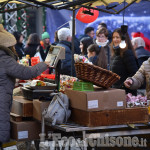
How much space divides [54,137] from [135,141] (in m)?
0.87

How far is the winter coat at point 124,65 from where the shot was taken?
536cm

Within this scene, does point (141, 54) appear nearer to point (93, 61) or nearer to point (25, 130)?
point (93, 61)

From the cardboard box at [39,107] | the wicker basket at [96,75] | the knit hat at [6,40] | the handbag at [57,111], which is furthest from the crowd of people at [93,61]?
the wicker basket at [96,75]

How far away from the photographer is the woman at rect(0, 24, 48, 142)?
12.5 feet

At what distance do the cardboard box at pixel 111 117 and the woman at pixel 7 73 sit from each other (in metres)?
0.66

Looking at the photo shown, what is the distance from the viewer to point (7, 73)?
383 centimetres

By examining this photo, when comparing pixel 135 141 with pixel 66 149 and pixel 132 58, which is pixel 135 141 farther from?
pixel 132 58

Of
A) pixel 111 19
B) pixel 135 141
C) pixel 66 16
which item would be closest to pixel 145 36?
pixel 111 19

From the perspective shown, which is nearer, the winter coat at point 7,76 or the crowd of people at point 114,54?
the winter coat at point 7,76

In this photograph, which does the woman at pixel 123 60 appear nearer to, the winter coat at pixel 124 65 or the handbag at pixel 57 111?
the winter coat at pixel 124 65

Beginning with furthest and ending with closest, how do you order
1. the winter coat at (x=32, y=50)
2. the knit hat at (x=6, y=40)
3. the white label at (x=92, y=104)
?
the winter coat at (x=32, y=50), the knit hat at (x=6, y=40), the white label at (x=92, y=104)

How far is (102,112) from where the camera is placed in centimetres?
352

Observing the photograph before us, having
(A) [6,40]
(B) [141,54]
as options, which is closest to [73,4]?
(A) [6,40]

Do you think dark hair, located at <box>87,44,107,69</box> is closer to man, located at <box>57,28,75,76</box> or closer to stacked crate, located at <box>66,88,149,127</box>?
man, located at <box>57,28,75,76</box>
